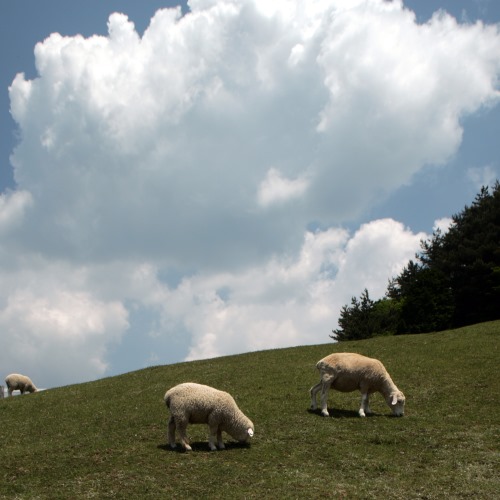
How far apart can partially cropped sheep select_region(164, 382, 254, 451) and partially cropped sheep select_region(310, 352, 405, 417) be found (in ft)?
16.7

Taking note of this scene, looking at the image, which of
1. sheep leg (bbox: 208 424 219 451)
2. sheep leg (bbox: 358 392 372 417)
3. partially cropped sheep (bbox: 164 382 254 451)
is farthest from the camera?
sheep leg (bbox: 358 392 372 417)

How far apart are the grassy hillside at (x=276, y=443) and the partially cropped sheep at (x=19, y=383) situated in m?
11.4

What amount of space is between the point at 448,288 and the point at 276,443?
168ft

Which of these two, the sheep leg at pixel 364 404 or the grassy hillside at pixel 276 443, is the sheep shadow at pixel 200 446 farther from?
the sheep leg at pixel 364 404

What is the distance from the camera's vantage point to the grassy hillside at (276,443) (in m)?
15.0

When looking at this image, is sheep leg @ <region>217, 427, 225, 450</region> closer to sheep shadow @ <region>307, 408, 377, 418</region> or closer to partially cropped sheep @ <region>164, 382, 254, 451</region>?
partially cropped sheep @ <region>164, 382, 254, 451</region>

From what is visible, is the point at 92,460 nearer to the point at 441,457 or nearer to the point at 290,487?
the point at 290,487

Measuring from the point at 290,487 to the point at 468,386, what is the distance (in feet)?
48.7

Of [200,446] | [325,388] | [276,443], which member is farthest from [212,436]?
[325,388]

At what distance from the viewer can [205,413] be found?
17750mm

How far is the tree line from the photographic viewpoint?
2421 inches

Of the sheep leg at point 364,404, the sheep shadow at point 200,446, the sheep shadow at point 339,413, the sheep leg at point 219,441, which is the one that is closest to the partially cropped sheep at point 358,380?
the sheep leg at point 364,404

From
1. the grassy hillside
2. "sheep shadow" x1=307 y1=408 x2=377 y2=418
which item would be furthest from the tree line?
"sheep shadow" x1=307 y1=408 x2=377 y2=418

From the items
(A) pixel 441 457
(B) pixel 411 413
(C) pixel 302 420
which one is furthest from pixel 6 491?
(B) pixel 411 413
